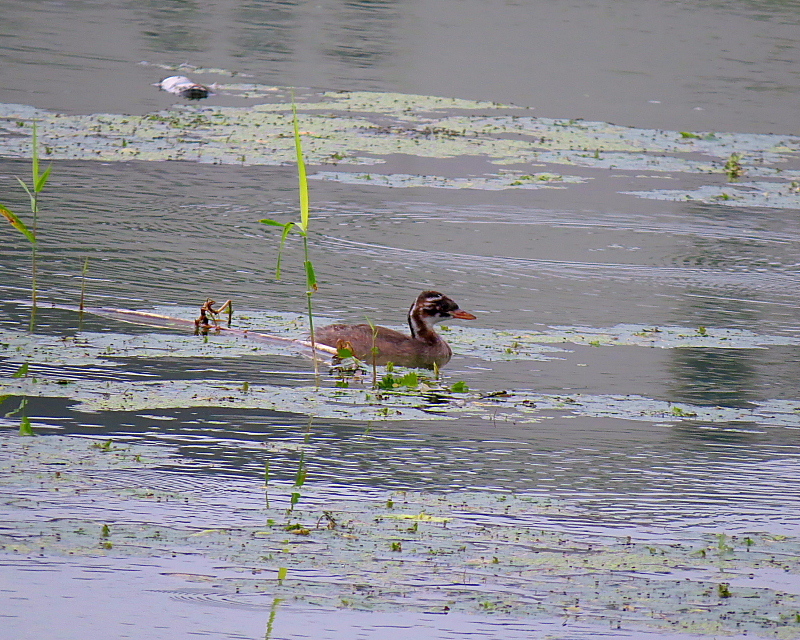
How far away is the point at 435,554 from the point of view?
495 centimetres

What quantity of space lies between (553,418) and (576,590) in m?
2.35

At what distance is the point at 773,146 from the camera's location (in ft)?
58.7

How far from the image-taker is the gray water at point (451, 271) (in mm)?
5875

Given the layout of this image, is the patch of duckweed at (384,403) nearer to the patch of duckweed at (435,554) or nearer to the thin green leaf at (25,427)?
the thin green leaf at (25,427)

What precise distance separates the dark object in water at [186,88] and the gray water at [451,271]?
280mm

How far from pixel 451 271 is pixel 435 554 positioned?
20.9ft

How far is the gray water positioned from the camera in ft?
19.3

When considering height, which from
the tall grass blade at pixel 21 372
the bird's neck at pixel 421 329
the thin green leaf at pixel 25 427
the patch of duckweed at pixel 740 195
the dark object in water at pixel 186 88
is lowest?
the dark object in water at pixel 186 88

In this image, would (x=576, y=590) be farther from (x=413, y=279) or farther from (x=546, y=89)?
(x=546, y=89)

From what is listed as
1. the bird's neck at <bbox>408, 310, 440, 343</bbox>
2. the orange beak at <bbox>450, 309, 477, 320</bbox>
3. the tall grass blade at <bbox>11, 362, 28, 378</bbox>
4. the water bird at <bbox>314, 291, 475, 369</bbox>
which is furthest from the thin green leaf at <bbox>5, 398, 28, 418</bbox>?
the orange beak at <bbox>450, 309, 477, 320</bbox>

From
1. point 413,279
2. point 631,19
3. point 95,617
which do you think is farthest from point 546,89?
point 95,617

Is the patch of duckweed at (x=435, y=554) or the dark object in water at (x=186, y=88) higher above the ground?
the patch of duckweed at (x=435, y=554)

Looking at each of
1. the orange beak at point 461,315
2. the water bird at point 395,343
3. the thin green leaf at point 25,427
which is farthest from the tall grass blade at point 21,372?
the orange beak at point 461,315

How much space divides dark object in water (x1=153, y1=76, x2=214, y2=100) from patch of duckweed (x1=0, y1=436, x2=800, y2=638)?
14279mm
